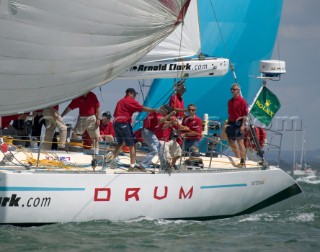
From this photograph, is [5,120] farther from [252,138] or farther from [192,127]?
[252,138]

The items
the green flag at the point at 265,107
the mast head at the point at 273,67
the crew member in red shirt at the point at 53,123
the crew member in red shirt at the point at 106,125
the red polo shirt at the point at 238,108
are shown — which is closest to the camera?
the crew member in red shirt at the point at 53,123

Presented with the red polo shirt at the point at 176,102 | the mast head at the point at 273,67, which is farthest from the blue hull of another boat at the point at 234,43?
the red polo shirt at the point at 176,102

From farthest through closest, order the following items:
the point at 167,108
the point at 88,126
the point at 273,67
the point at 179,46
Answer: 1. the point at 273,67
2. the point at 179,46
3. the point at 88,126
4. the point at 167,108

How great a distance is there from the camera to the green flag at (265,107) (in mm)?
20234

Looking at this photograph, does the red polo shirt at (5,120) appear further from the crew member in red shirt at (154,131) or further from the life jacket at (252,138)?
the life jacket at (252,138)

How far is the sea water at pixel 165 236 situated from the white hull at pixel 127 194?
0.16 meters

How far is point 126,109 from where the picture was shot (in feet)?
42.0

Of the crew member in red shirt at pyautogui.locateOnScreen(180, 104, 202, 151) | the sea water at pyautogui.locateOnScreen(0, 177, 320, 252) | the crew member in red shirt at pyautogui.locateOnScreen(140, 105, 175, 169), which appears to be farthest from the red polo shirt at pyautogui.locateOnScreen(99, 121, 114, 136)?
the sea water at pyautogui.locateOnScreen(0, 177, 320, 252)

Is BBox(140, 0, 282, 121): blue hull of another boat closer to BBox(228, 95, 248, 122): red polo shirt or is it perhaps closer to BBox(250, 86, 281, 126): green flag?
BBox(250, 86, 281, 126): green flag

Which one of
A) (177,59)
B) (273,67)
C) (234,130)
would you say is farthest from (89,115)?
(273,67)

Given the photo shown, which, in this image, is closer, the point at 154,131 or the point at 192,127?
the point at 154,131

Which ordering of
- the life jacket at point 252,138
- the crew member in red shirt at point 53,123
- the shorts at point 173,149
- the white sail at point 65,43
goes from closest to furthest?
the white sail at point 65,43 → the shorts at point 173,149 → the crew member in red shirt at point 53,123 → the life jacket at point 252,138

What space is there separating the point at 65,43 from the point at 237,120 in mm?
3802

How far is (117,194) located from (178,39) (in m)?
3.28
